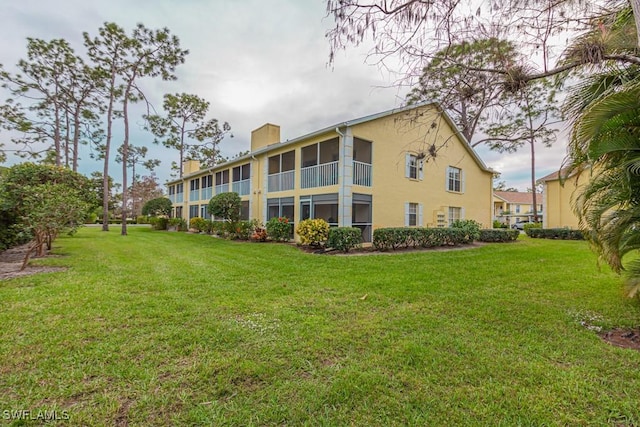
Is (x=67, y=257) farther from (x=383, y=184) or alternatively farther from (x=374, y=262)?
(x=383, y=184)

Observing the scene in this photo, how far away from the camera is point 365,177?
42.5 ft

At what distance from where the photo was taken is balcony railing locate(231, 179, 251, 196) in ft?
60.1

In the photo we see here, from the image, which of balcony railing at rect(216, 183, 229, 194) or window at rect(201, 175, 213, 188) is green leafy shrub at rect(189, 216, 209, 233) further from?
window at rect(201, 175, 213, 188)

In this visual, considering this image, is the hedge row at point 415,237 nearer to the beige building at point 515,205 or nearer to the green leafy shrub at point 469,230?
the green leafy shrub at point 469,230

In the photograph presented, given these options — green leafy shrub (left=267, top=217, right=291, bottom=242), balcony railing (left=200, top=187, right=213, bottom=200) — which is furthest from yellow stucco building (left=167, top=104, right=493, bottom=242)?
balcony railing (left=200, top=187, right=213, bottom=200)

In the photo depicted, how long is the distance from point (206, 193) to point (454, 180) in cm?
1803

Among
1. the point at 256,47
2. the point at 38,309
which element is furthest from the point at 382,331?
the point at 256,47

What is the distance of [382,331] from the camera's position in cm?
377

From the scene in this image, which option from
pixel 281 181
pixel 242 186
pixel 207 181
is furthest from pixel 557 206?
pixel 207 181

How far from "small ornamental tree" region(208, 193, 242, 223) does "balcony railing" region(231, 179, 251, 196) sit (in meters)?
2.20

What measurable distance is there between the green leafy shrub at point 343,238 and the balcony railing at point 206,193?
49.1 ft

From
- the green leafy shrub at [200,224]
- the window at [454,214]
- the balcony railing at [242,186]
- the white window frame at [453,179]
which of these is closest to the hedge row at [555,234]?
the window at [454,214]

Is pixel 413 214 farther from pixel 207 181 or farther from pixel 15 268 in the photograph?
pixel 207 181

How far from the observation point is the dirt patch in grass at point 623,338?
3553 millimetres
